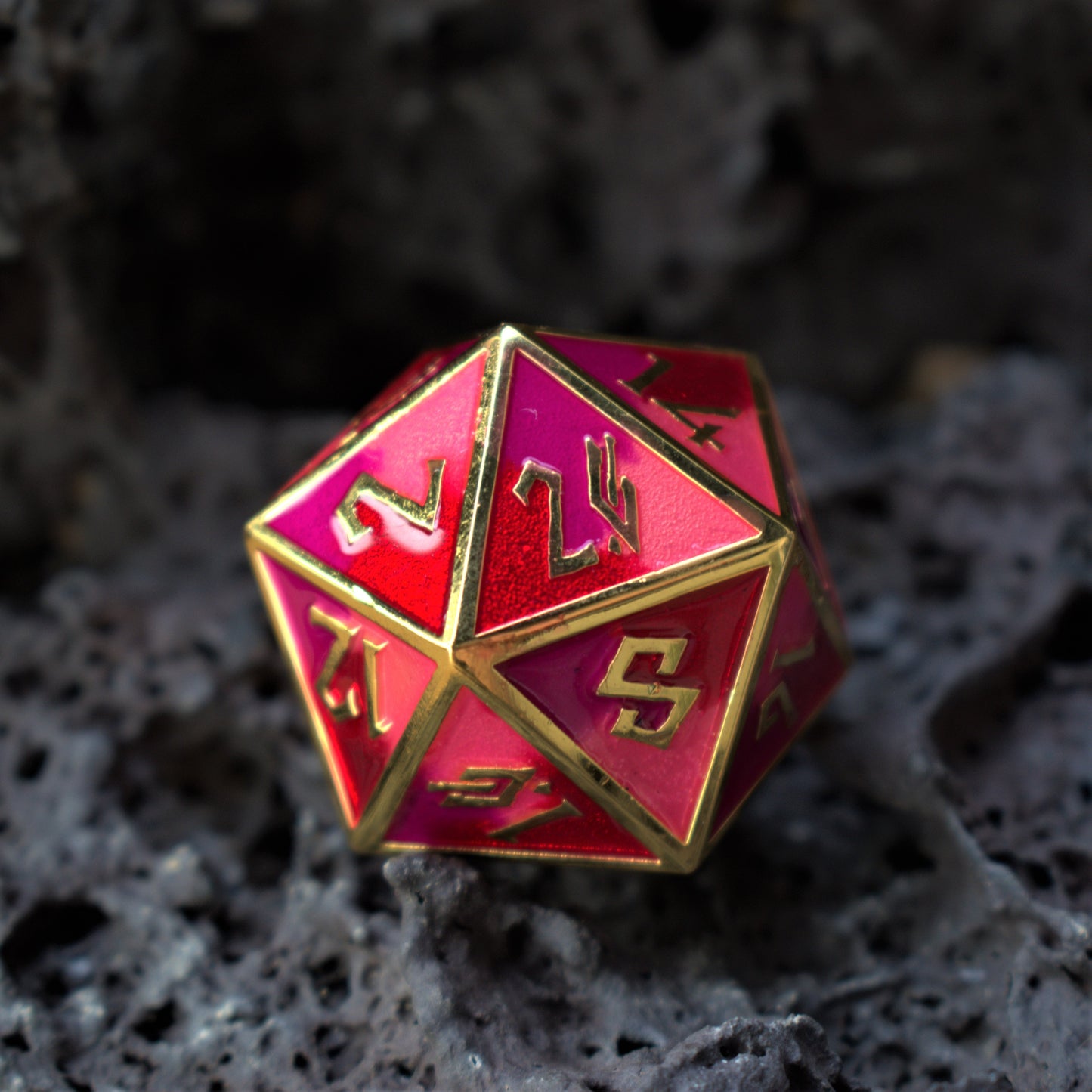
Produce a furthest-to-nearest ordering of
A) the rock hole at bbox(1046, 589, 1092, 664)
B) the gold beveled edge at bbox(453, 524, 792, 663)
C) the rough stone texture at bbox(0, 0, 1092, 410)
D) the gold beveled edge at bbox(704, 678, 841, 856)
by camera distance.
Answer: the rough stone texture at bbox(0, 0, 1092, 410)
the rock hole at bbox(1046, 589, 1092, 664)
the gold beveled edge at bbox(704, 678, 841, 856)
the gold beveled edge at bbox(453, 524, 792, 663)

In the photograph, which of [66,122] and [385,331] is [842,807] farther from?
[66,122]

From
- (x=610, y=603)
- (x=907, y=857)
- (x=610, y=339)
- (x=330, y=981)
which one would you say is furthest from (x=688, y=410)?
(x=330, y=981)

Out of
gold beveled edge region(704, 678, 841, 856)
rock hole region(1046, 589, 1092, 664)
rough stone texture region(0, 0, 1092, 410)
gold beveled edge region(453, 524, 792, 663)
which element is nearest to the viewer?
gold beveled edge region(453, 524, 792, 663)

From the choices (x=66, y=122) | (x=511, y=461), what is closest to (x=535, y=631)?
(x=511, y=461)

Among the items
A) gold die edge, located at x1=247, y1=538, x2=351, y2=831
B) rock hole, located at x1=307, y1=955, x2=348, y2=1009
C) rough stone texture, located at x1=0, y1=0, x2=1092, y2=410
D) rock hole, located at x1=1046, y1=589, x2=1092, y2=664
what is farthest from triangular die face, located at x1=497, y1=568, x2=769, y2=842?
rough stone texture, located at x1=0, y1=0, x2=1092, y2=410

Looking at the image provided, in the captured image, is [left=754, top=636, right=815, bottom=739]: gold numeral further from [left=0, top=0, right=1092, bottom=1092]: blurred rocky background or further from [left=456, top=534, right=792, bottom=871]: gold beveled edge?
[left=0, top=0, right=1092, bottom=1092]: blurred rocky background

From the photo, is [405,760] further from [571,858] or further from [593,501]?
[593,501]
